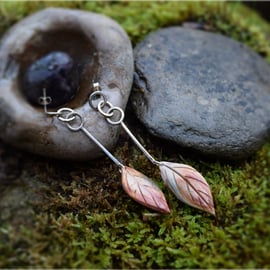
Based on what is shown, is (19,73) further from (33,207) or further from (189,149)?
(189,149)

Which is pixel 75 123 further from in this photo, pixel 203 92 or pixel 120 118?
pixel 203 92

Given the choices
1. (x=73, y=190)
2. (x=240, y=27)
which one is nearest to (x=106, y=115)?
(x=73, y=190)

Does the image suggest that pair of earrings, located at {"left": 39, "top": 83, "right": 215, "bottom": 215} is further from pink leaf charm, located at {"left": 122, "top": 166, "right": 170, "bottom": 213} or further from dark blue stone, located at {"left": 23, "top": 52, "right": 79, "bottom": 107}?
dark blue stone, located at {"left": 23, "top": 52, "right": 79, "bottom": 107}

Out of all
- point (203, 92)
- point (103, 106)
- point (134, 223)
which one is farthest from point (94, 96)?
point (134, 223)

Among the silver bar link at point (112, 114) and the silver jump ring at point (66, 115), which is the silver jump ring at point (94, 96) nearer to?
the silver bar link at point (112, 114)

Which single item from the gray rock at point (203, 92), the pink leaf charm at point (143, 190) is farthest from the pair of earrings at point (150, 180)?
the gray rock at point (203, 92)

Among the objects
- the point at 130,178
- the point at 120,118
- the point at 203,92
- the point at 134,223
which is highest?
the point at 203,92
